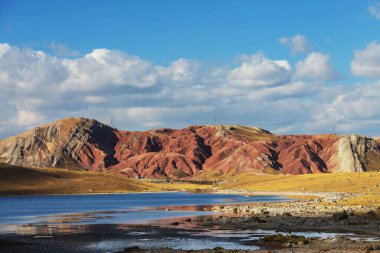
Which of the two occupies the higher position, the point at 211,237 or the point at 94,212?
the point at 211,237

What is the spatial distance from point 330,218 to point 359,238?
68.1 feet

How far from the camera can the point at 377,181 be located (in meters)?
172

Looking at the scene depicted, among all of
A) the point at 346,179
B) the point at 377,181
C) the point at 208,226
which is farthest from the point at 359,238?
the point at 346,179

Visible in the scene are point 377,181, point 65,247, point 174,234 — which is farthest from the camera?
point 377,181

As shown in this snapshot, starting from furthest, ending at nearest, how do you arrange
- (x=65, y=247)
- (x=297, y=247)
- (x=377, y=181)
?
(x=377, y=181) → (x=65, y=247) → (x=297, y=247)

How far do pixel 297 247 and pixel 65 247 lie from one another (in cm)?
2257

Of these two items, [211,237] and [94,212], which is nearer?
[211,237]

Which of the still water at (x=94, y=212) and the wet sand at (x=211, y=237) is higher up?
the wet sand at (x=211, y=237)

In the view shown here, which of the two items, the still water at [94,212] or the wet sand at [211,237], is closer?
the wet sand at [211,237]

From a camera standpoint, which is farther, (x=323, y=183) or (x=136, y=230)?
(x=323, y=183)

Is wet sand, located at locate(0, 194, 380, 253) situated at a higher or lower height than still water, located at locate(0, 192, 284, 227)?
higher

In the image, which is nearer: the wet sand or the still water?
the wet sand

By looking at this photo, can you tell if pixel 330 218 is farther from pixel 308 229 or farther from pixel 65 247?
pixel 65 247

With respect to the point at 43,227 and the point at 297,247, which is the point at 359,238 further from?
the point at 43,227
